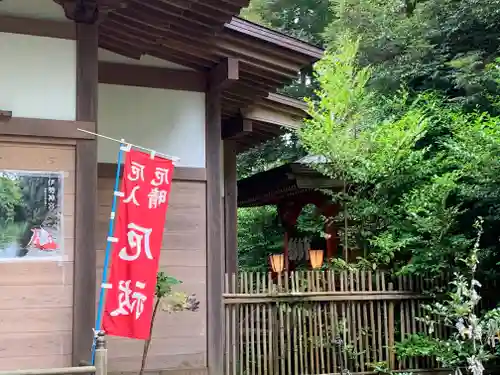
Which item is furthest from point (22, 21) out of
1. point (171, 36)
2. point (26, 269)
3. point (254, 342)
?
point (254, 342)

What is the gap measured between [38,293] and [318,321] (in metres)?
3.81

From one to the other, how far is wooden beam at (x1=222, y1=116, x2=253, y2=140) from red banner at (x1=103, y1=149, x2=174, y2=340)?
125 inches

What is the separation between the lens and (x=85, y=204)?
514 centimetres

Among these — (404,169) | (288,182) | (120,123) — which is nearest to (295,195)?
(288,182)

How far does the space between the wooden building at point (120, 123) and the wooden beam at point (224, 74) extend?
21 mm

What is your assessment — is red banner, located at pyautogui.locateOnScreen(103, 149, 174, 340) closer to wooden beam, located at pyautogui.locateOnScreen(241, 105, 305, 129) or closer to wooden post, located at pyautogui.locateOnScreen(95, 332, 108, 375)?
wooden post, located at pyautogui.locateOnScreen(95, 332, 108, 375)

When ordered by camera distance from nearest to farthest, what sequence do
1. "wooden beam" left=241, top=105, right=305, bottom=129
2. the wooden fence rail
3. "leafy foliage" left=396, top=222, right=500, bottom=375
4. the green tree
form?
"leafy foliage" left=396, top=222, right=500, bottom=375 < the wooden fence rail < "wooden beam" left=241, top=105, right=305, bottom=129 < the green tree

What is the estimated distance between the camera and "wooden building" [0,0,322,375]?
499 cm

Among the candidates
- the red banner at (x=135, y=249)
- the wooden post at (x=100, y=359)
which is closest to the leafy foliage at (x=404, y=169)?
the red banner at (x=135, y=249)

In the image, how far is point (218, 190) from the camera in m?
6.82

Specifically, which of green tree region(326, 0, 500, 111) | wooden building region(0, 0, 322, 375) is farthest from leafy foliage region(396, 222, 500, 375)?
green tree region(326, 0, 500, 111)

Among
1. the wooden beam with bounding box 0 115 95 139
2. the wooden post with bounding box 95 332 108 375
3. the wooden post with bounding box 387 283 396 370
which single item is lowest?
the wooden post with bounding box 387 283 396 370

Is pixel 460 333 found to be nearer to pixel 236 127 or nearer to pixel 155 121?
pixel 236 127

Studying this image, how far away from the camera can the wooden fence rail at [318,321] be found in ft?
23.5
